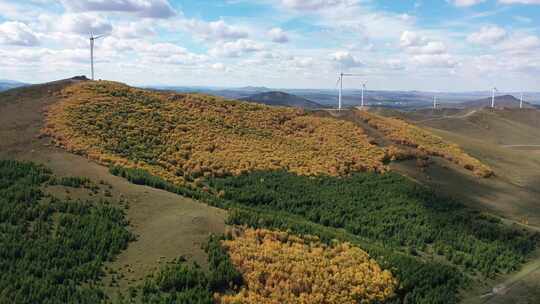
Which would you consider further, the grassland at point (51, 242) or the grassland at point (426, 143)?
the grassland at point (426, 143)

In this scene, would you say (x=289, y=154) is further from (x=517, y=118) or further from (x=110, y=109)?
(x=517, y=118)

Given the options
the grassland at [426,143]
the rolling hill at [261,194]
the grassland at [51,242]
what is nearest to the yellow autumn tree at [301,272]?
the rolling hill at [261,194]

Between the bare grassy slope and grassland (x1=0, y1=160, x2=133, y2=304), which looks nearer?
grassland (x1=0, y1=160, x2=133, y2=304)

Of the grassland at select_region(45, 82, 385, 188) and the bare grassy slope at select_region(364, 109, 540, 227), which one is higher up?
the grassland at select_region(45, 82, 385, 188)

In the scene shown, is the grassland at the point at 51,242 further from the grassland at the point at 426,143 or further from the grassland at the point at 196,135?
the grassland at the point at 426,143

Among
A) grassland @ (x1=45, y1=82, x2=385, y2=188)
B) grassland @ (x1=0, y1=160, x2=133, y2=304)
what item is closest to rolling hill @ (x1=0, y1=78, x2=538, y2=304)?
grassland @ (x1=45, y1=82, x2=385, y2=188)

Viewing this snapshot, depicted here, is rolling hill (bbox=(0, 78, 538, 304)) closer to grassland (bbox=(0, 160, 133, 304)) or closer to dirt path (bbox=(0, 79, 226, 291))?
dirt path (bbox=(0, 79, 226, 291))

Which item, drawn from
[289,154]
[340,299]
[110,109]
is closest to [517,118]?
[289,154]

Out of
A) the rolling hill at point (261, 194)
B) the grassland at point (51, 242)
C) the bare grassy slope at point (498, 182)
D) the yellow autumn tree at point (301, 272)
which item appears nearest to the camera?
the grassland at point (51, 242)

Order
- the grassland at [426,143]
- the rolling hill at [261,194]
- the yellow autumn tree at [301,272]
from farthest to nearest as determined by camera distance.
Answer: the grassland at [426,143]
the rolling hill at [261,194]
the yellow autumn tree at [301,272]

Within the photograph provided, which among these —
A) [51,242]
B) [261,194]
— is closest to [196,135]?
[261,194]
